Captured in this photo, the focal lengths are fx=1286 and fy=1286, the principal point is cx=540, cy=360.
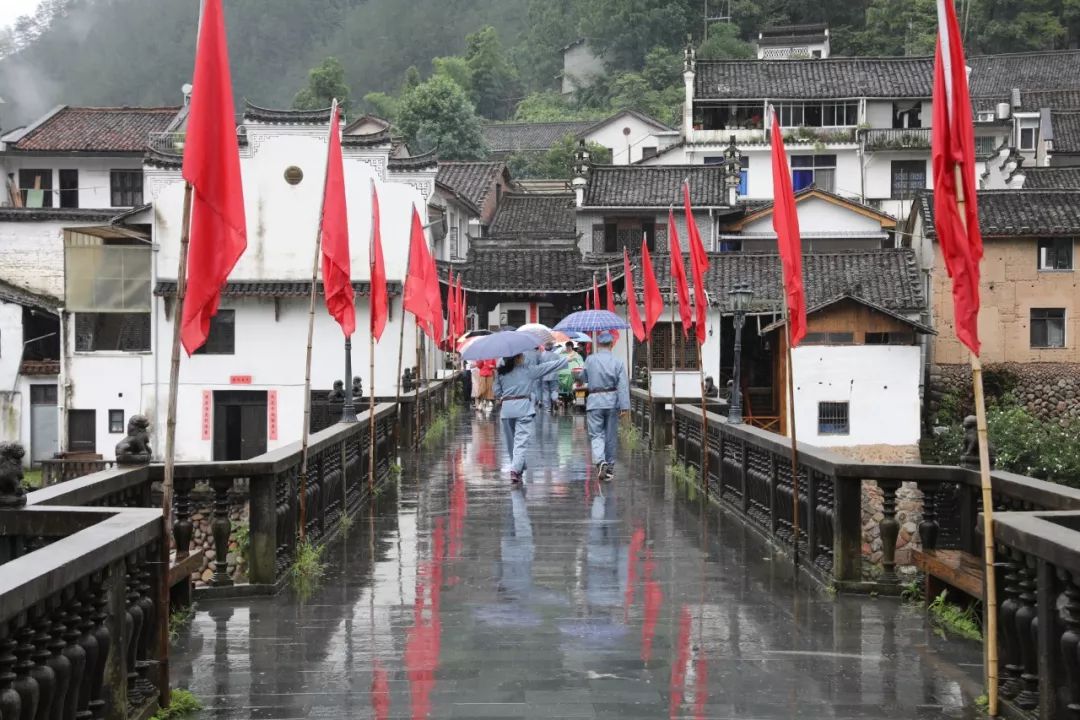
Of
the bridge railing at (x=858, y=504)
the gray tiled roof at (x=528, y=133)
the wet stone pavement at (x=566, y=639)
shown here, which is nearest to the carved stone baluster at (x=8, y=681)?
the wet stone pavement at (x=566, y=639)

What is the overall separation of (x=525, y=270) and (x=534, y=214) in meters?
12.0

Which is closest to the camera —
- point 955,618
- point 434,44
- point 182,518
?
point 955,618

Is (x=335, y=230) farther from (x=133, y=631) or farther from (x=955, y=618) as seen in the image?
(x=133, y=631)

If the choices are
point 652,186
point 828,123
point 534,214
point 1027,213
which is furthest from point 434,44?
point 1027,213

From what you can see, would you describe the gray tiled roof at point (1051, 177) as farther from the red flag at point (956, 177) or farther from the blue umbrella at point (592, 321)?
the red flag at point (956, 177)

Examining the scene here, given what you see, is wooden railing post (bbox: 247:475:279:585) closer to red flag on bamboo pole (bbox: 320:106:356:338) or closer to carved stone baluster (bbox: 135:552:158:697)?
carved stone baluster (bbox: 135:552:158:697)

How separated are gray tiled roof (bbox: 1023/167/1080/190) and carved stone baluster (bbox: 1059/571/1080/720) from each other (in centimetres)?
4305

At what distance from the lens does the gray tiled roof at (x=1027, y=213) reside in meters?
37.0

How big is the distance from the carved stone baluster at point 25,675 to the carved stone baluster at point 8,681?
0.03 m

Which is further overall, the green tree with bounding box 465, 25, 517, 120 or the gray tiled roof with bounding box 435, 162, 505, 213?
the green tree with bounding box 465, 25, 517, 120

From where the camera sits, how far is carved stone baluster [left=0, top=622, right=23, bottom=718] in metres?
3.92

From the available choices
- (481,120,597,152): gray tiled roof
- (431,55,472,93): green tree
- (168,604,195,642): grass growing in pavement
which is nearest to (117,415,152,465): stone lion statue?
(168,604,195,642): grass growing in pavement

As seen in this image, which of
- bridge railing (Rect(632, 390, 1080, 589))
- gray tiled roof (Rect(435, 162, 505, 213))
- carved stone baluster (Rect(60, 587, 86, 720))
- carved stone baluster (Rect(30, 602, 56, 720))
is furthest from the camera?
gray tiled roof (Rect(435, 162, 505, 213))

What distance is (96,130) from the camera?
154ft
